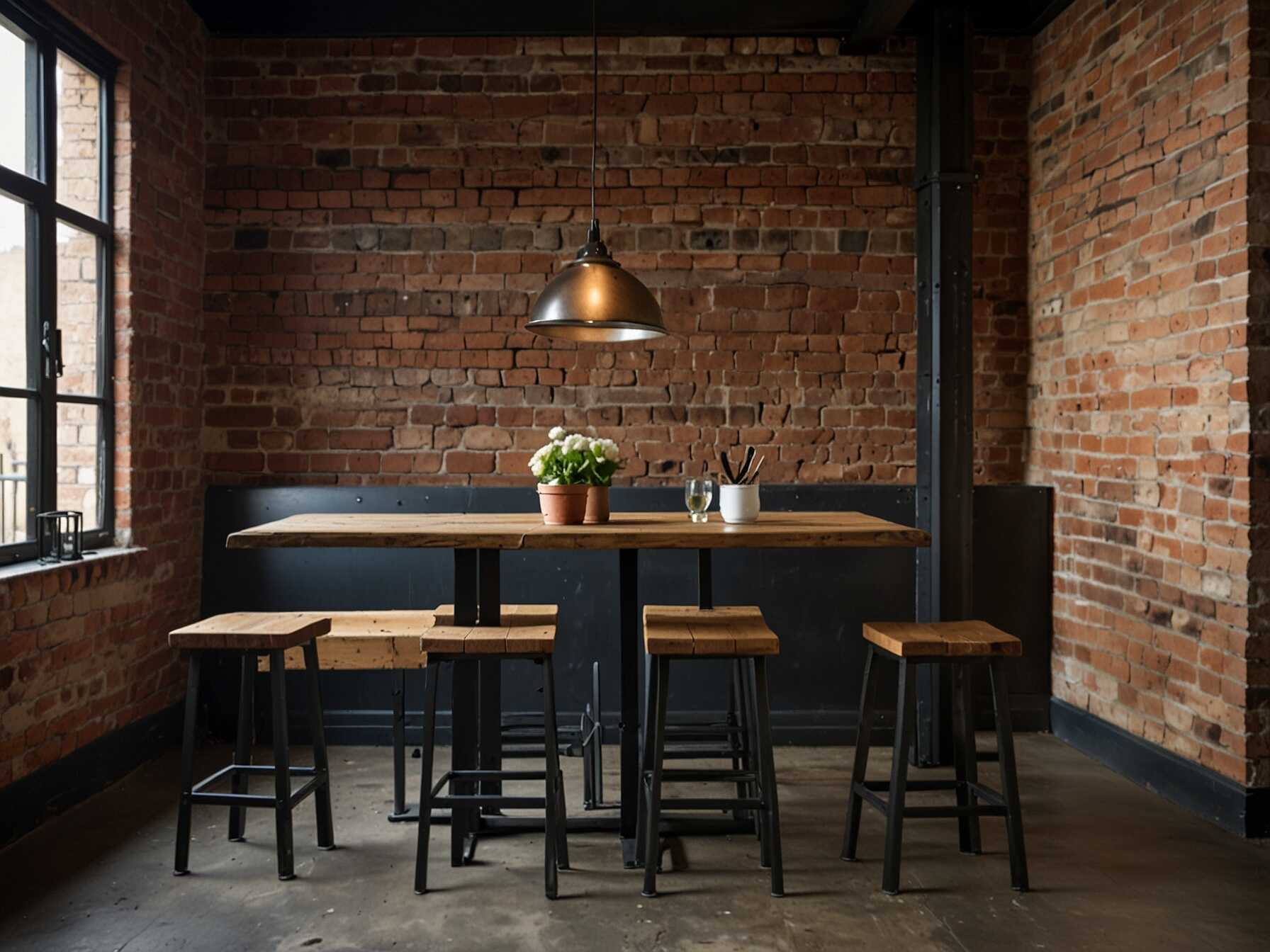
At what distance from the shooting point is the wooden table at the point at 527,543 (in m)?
2.99

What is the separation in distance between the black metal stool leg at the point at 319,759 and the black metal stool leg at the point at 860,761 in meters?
1.70

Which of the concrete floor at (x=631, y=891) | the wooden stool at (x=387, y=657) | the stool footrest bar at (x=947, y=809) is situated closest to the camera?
the concrete floor at (x=631, y=891)

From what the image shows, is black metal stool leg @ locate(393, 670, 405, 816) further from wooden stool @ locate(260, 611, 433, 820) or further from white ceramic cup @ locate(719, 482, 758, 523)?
white ceramic cup @ locate(719, 482, 758, 523)

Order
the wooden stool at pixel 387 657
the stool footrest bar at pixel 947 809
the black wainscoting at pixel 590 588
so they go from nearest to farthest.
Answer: the stool footrest bar at pixel 947 809
the wooden stool at pixel 387 657
the black wainscoting at pixel 590 588

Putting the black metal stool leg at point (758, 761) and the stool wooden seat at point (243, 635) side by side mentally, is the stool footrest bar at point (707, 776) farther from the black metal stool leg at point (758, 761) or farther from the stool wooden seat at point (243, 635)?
the stool wooden seat at point (243, 635)

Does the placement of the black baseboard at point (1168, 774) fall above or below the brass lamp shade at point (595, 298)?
below

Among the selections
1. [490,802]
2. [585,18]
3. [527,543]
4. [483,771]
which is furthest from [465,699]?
[585,18]

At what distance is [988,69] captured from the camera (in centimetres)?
477

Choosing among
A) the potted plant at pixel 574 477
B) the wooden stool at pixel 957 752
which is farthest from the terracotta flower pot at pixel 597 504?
the wooden stool at pixel 957 752

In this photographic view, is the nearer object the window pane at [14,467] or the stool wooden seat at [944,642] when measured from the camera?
the stool wooden seat at [944,642]

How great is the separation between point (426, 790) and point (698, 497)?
1264 millimetres

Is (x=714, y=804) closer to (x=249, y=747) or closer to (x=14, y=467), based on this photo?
(x=249, y=747)

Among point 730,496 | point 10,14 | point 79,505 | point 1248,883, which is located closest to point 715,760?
point 730,496

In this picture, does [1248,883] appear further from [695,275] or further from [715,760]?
[695,275]
